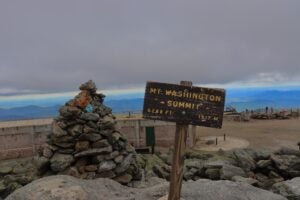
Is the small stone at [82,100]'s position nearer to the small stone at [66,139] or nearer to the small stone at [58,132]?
the small stone at [58,132]

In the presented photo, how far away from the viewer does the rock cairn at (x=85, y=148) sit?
47.0 ft

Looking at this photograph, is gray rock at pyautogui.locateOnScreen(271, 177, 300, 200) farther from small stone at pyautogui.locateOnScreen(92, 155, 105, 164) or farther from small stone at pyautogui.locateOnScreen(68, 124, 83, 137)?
small stone at pyautogui.locateOnScreen(68, 124, 83, 137)

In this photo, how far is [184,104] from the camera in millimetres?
6883

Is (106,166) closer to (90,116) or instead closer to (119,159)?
(119,159)

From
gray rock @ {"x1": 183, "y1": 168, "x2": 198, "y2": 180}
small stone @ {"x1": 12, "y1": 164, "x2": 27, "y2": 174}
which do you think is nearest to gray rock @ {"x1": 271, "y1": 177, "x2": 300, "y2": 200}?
gray rock @ {"x1": 183, "y1": 168, "x2": 198, "y2": 180}

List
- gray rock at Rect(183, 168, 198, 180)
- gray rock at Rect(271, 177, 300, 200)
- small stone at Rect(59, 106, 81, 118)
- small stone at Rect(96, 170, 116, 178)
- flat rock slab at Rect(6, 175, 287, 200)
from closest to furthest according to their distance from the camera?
1. flat rock slab at Rect(6, 175, 287, 200)
2. gray rock at Rect(271, 177, 300, 200)
3. small stone at Rect(96, 170, 116, 178)
4. small stone at Rect(59, 106, 81, 118)
5. gray rock at Rect(183, 168, 198, 180)

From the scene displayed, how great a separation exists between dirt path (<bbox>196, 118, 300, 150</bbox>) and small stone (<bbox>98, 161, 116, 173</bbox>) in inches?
534

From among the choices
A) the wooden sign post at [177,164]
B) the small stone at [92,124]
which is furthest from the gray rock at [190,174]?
the wooden sign post at [177,164]

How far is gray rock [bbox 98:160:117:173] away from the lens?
14222 millimetres

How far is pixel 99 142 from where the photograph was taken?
14.5 metres

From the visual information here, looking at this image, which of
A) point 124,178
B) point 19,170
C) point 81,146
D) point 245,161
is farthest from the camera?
point 19,170

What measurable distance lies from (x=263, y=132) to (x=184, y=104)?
25.9 metres

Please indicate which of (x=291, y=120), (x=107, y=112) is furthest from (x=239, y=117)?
(x=107, y=112)

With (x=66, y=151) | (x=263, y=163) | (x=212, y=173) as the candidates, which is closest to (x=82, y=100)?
(x=66, y=151)
